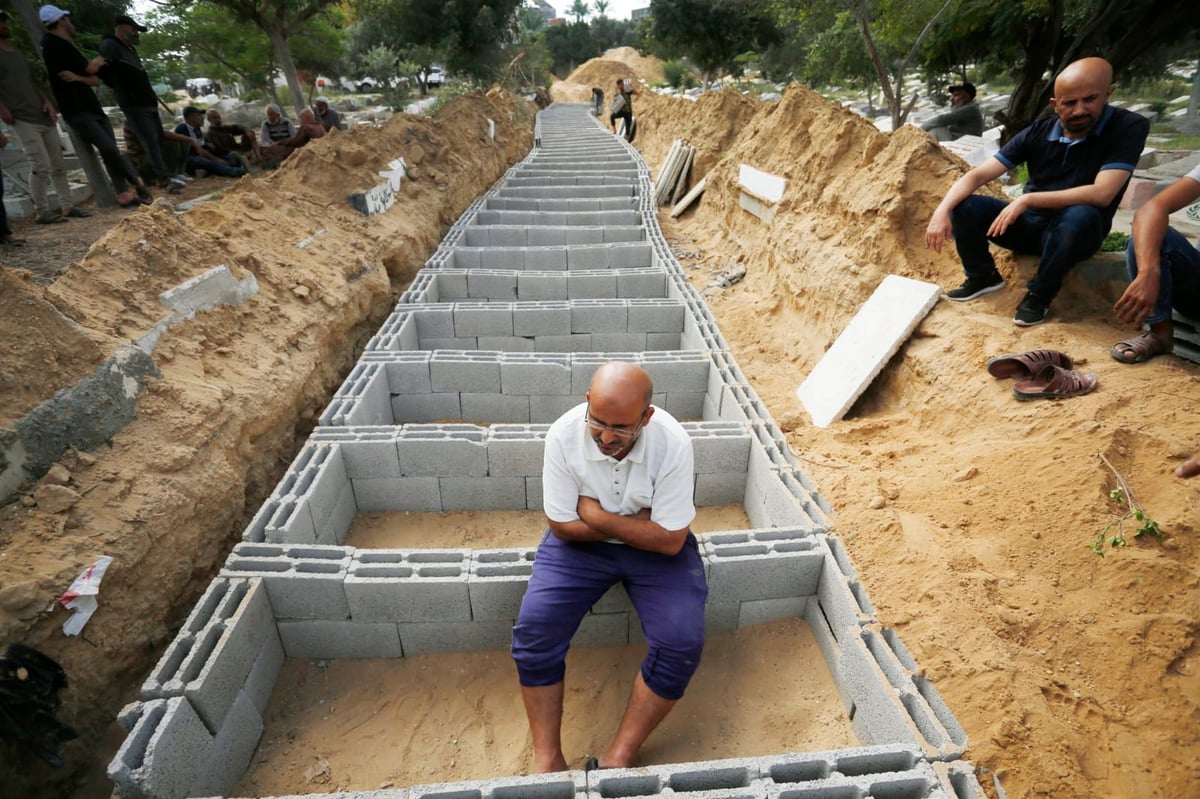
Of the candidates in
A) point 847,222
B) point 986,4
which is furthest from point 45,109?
point 986,4

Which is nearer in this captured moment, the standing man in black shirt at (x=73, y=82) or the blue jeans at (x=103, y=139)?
the standing man in black shirt at (x=73, y=82)

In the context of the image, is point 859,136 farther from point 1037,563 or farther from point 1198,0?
point 1198,0

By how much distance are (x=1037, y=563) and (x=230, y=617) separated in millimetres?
3346

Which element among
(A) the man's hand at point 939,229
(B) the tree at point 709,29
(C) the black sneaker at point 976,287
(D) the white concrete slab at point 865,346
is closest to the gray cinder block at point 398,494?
(D) the white concrete slab at point 865,346

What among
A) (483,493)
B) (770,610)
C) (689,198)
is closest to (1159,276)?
(770,610)

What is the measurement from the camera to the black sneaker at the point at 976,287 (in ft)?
12.4

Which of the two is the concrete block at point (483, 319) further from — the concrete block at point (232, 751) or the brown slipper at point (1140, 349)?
the brown slipper at point (1140, 349)

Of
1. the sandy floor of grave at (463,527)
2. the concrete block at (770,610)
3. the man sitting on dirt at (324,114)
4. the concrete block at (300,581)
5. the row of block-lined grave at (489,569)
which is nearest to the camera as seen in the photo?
the row of block-lined grave at (489,569)

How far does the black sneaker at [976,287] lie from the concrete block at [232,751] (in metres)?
4.52

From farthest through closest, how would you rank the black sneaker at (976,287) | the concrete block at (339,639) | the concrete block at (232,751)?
the black sneaker at (976,287) → the concrete block at (339,639) → the concrete block at (232,751)

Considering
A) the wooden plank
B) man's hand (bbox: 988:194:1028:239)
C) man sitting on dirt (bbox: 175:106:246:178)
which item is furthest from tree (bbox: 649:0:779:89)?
man's hand (bbox: 988:194:1028:239)

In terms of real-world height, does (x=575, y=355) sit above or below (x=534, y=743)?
above

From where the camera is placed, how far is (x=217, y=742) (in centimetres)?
222

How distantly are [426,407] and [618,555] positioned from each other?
254cm
